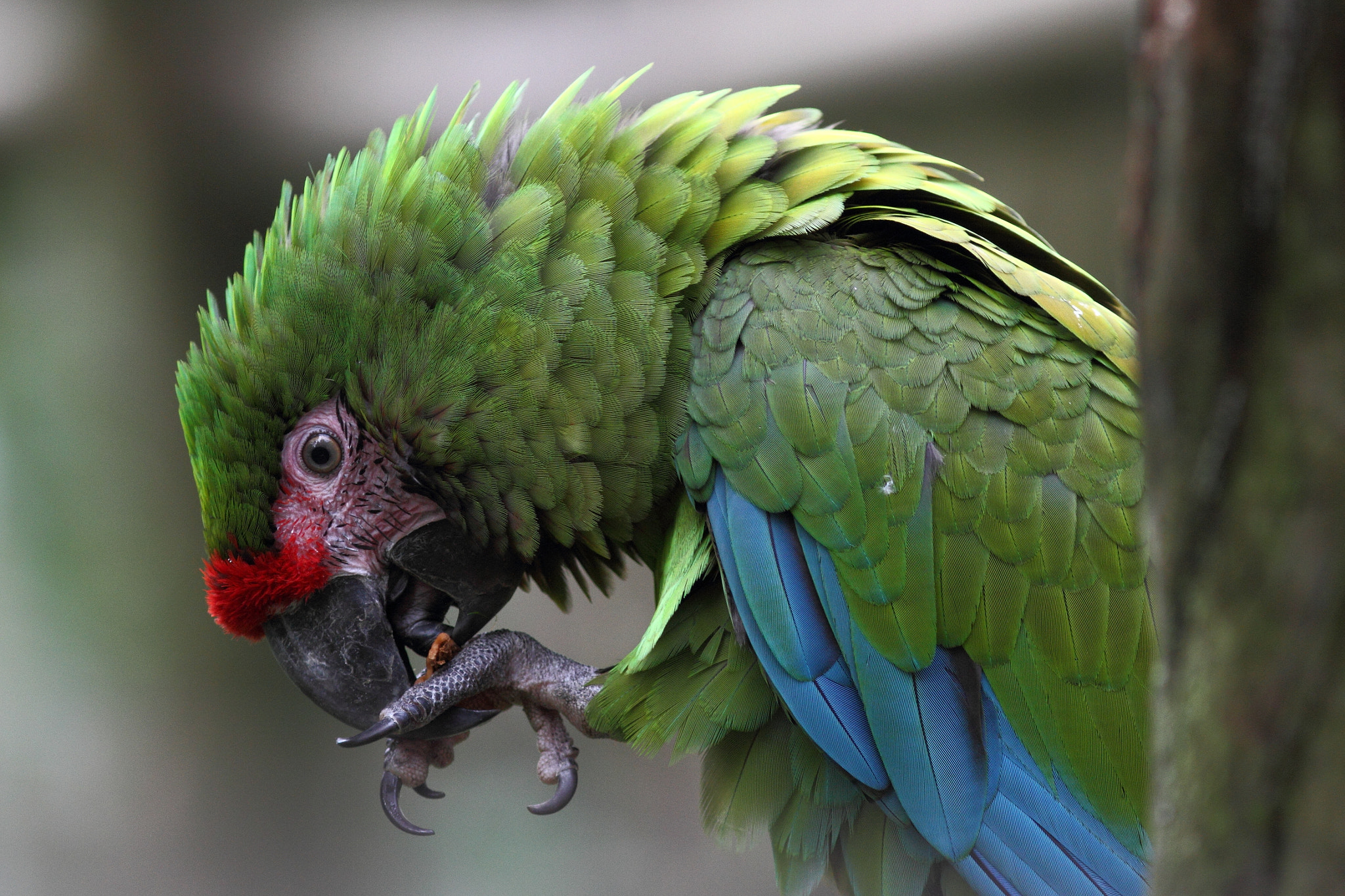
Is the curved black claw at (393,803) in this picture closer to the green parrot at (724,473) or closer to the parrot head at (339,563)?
the green parrot at (724,473)

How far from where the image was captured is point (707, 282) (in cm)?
112

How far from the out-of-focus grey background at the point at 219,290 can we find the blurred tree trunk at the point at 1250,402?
251 centimetres

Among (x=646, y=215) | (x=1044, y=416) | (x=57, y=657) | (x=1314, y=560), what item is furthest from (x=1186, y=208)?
(x=57, y=657)

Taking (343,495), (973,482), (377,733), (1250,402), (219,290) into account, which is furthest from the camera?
(219,290)

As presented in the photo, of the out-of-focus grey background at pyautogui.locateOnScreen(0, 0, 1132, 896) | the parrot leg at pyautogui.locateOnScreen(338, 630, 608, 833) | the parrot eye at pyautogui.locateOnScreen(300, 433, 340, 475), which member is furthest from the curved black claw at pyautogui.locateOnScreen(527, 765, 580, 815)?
the out-of-focus grey background at pyautogui.locateOnScreen(0, 0, 1132, 896)

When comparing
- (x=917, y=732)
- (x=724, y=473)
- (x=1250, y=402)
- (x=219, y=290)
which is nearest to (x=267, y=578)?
(x=724, y=473)

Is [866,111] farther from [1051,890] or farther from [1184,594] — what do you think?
[1184,594]

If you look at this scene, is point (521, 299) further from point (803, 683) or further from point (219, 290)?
point (219, 290)

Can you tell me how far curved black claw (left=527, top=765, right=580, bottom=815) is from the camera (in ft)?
3.96

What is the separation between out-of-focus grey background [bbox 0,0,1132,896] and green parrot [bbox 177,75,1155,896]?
150 centimetres

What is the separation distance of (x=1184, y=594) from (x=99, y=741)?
319 cm

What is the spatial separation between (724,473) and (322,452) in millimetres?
536

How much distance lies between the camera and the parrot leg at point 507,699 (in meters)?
1.16

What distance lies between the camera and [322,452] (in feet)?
3.95
